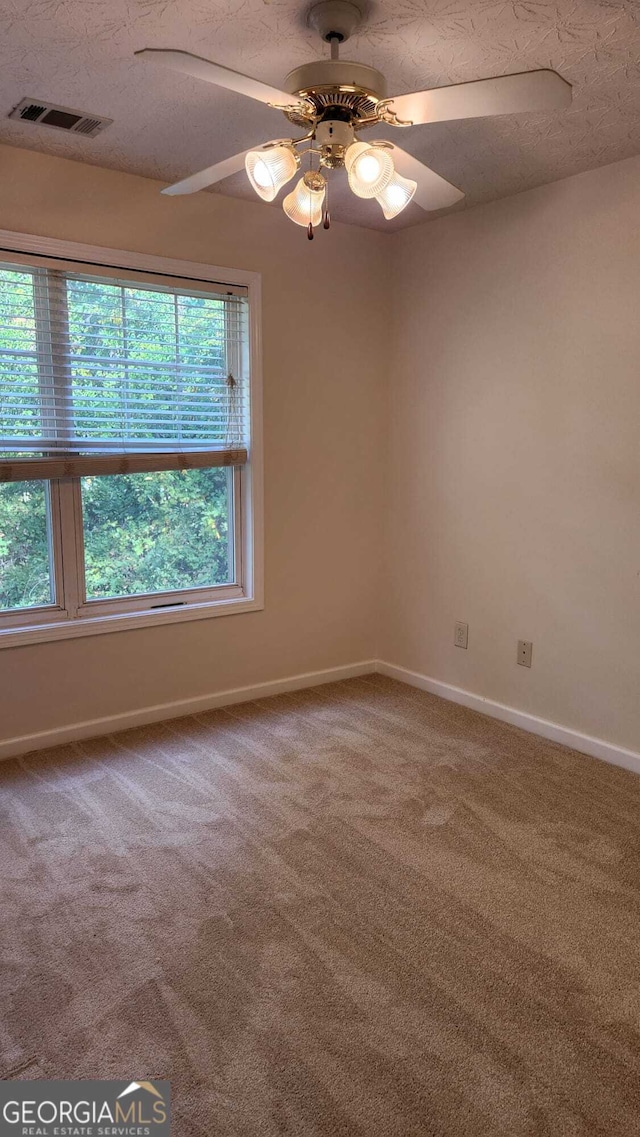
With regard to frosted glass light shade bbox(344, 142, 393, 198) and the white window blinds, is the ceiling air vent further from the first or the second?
frosted glass light shade bbox(344, 142, 393, 198)

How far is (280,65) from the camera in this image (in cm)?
223

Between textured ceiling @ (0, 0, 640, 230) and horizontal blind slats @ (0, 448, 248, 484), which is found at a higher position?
textured ceiling @ (0, 0, 640, 230)

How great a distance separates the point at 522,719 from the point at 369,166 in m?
2.57

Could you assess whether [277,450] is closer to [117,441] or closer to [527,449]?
[117,441]

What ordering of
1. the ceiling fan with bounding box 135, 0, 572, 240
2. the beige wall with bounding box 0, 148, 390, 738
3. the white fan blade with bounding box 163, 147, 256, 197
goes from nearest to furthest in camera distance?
the ceiling fan with bounding box 135, 0, 572, 240, the white fan blade with bounding box 163, 147, 256, 197, the beige wall with bounding box 0, 148, 390, 738

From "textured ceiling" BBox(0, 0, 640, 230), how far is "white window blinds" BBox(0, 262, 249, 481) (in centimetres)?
55

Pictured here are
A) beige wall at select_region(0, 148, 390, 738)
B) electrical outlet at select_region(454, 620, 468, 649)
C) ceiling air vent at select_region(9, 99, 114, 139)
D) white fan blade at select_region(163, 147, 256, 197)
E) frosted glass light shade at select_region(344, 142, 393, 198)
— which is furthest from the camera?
electrical outlet at select_region(454, 620, 468, 649)

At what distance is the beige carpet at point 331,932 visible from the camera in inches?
63.2

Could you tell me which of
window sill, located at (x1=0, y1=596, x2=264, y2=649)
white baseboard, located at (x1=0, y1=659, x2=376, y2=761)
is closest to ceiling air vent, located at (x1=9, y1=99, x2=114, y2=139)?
window sill, located at (x1=0, y1=596, x2=264, y2=649)

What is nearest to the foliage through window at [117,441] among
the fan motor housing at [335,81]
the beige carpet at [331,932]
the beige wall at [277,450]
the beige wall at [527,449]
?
the beige wall at [277,450]

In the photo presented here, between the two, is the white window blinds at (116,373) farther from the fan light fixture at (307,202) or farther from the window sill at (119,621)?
the fan light fixture at (307,202)

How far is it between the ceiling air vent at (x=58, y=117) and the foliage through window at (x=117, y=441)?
54cm

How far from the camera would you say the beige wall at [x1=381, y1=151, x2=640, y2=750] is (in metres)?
3.06

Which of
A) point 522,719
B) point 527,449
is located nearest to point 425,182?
point 527,449
